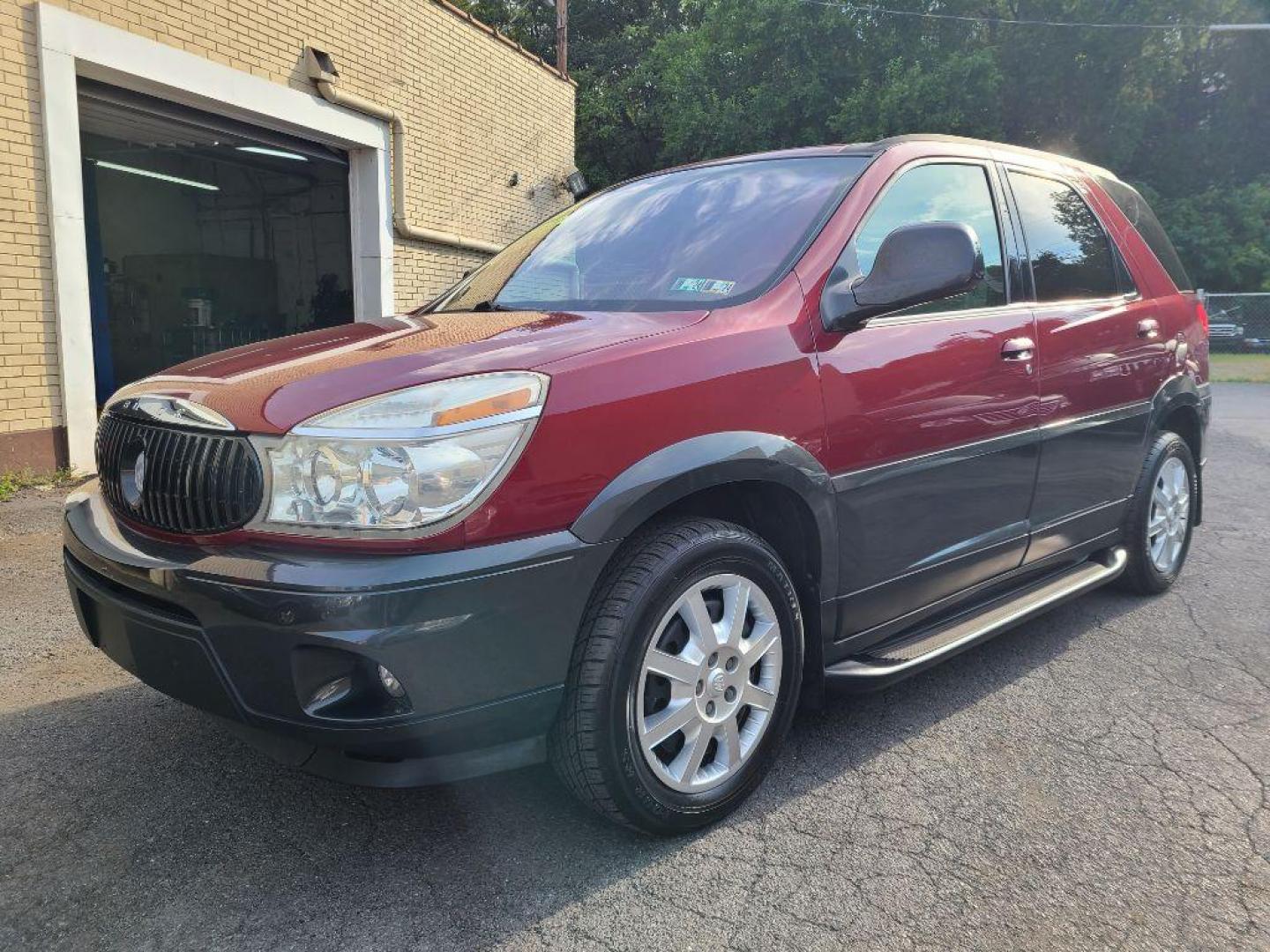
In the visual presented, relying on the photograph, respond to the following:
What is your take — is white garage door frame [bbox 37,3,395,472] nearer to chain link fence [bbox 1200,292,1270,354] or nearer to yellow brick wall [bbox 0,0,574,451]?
yellow brick wall [bbox 0,0,574,451]

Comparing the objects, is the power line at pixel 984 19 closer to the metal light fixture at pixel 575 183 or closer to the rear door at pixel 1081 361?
the metal light fixture at pixel 575 183

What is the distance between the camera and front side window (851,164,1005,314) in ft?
9.71

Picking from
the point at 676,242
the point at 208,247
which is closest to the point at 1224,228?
the point at 208,247

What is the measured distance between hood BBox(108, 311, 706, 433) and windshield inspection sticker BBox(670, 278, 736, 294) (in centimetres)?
16

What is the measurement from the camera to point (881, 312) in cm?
275

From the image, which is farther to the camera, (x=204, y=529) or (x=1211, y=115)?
(x=1211, y=115)

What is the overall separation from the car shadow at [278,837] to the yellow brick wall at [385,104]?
4.43 meters

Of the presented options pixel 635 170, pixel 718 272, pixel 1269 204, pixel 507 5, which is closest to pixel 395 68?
pixel 718 272

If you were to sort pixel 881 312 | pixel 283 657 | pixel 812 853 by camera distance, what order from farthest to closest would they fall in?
pixel 881 312
pixel 812 853
pixel 283 657

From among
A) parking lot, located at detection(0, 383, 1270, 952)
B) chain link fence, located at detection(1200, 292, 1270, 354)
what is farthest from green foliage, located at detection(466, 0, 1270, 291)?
parking lot, located at detection(0, 383, 1270, 952)

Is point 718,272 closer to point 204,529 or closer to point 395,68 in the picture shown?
point 204,529

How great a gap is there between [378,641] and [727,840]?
110cm

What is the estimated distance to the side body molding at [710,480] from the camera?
85.4 inches

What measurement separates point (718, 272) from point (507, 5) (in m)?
30.8
